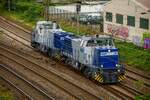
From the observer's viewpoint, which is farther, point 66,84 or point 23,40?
point 23,40

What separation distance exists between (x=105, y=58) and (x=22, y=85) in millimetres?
6557

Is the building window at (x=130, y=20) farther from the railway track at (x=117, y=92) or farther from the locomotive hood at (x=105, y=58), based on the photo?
the railway track at (x=117, y=92)

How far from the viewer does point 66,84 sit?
102ft

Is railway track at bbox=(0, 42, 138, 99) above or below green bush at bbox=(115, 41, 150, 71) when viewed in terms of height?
below

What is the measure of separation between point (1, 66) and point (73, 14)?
108ft

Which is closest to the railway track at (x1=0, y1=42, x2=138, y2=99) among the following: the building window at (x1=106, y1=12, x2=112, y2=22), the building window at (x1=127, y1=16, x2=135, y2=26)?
the building window at (x1=127, y1=16, x2=135, y2=26)

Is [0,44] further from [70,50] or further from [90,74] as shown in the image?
[90,74]

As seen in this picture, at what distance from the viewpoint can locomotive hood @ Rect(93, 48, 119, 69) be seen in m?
30.5

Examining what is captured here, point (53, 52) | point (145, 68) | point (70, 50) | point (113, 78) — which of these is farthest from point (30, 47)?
point (113, 78)

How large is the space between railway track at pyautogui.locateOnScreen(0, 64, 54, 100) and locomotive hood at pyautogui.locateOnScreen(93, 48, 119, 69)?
16.3 ft

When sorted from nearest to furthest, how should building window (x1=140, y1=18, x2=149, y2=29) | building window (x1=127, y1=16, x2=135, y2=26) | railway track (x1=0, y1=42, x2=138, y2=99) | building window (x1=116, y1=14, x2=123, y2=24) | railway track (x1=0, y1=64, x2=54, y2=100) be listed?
railway track (x1=0, y1=42, x2=138, y2=99)
railway track (x1=0, y1=64, x2=54, y2=100)
building window (x1=140, y1=18, x2=149, y2=29)
building window (x1=127, y1=16, x2=135, y2=26)
building window (x1=116, y1=14, x2=123, y2=24)

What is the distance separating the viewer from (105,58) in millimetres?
30609

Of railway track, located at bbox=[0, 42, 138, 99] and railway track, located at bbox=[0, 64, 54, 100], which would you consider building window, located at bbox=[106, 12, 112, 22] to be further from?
railway track, located at bbox=[0, 42, 138, 99]

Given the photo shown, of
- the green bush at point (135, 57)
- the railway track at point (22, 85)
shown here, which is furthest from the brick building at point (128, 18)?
the railway track at point (22, 85)
